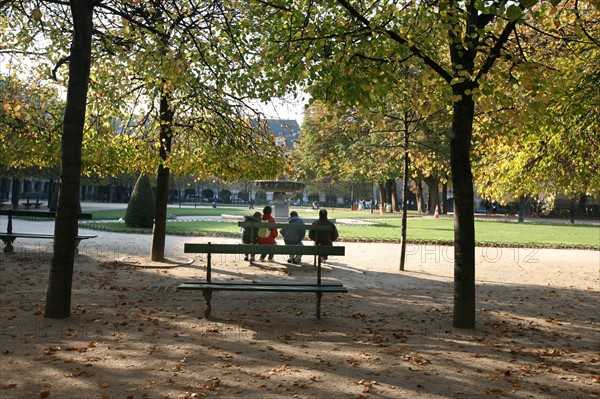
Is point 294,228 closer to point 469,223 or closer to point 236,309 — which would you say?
point 236,309

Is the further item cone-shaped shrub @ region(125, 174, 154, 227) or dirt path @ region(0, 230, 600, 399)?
cone-shaped shrub @ region(125, 174, 154, 227)

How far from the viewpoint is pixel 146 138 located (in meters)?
11.6

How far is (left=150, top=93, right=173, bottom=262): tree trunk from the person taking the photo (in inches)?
446

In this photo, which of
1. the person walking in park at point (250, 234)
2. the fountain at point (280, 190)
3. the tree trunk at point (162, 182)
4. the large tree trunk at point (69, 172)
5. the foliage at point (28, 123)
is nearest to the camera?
the large tree trunk at point (69, 172)

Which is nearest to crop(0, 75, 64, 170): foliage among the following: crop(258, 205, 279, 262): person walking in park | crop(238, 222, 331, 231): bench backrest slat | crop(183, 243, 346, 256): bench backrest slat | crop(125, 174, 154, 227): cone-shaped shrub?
crop(238, 222, 331, 231): bench backrest slat

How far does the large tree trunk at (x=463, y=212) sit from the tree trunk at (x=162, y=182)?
6294 mm

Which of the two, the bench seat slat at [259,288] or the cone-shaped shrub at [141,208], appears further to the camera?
the cone-shaped shrub at [141,208]

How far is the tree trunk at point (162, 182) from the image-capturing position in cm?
1132

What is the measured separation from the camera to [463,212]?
6.84 metres

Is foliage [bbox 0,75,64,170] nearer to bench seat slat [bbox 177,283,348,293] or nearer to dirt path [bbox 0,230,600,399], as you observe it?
dirt path [bbox 0,230,600,399]

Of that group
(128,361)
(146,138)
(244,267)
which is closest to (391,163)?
(244,267)

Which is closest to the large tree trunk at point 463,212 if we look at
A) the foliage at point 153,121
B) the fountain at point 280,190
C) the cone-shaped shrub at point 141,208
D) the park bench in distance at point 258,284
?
the park bench in distance at point 258,284

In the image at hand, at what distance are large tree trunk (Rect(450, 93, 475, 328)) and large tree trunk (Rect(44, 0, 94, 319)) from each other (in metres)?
4.69

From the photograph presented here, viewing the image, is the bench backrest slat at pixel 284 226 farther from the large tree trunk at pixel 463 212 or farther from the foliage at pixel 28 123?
the large tree trunk at pixel 463 212
